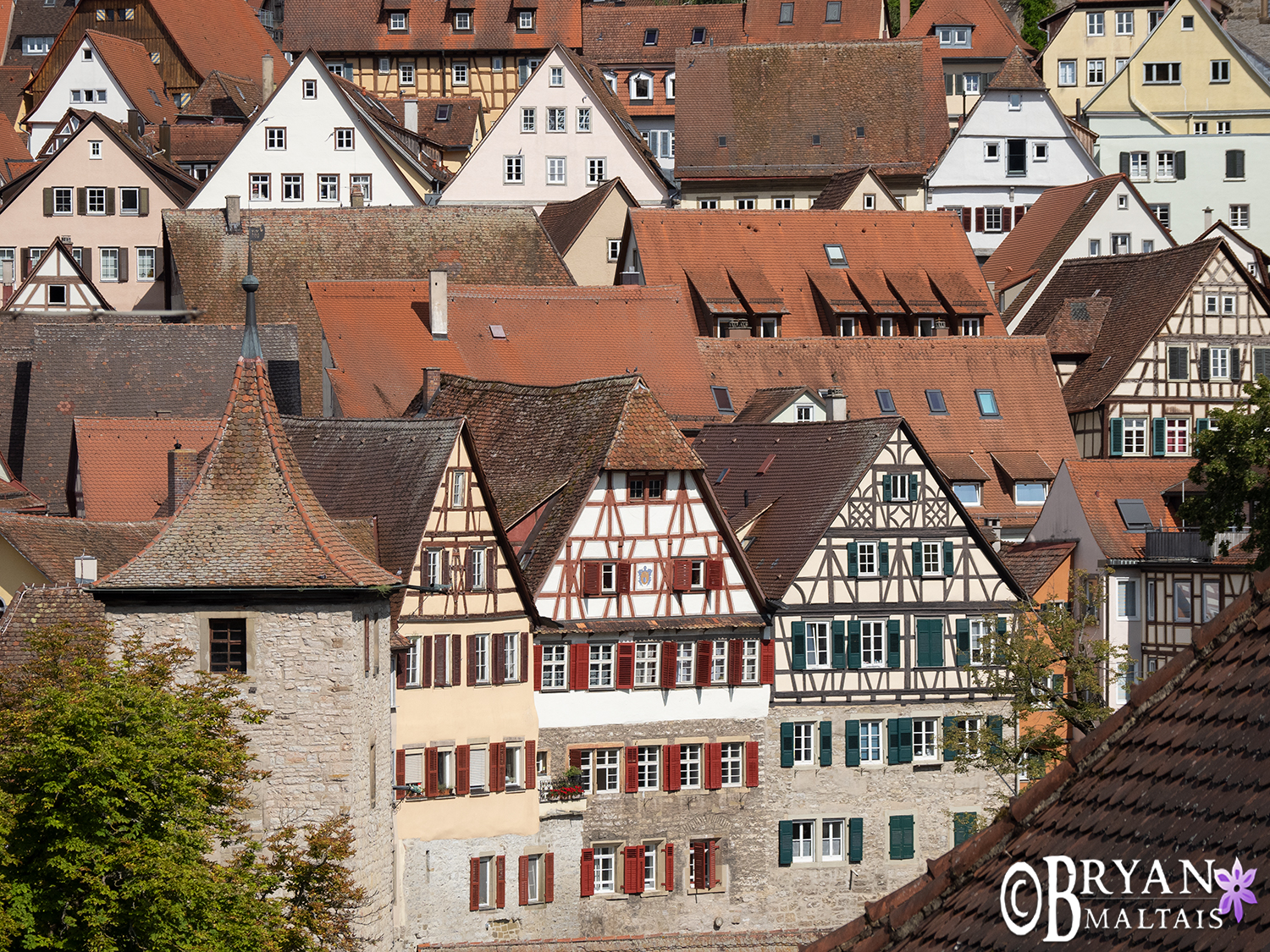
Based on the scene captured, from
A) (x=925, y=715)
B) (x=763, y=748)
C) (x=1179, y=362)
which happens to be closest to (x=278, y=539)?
(x=763, y=748)

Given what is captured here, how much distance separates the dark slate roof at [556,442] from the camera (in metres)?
42.4

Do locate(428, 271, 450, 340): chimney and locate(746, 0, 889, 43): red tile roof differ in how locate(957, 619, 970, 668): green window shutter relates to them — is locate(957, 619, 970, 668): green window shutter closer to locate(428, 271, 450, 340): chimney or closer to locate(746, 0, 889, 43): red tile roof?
locate(428, 271, 450, 340): chimney

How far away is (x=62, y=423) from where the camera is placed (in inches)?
2053

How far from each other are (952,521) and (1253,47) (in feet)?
225

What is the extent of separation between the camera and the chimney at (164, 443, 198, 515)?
41.9m

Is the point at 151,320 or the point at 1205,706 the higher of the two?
the point at 151,320

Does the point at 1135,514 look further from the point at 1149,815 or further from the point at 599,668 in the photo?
the point at 1149,815

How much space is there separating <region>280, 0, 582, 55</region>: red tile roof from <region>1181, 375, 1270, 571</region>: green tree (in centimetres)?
5187

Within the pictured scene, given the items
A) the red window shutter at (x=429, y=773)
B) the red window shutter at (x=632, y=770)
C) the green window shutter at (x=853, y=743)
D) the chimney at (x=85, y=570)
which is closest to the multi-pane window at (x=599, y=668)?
the red window shutter at (x=632, y=770)

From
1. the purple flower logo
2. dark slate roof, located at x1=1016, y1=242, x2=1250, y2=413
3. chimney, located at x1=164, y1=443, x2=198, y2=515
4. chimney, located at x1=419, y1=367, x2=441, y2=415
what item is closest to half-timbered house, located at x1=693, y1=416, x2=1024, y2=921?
chimney, located at x1=419, y1=367, x2=441, y2=415

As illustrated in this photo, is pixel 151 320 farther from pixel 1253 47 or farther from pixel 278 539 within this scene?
pixel 1253 47

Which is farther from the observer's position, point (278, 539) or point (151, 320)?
point (151, 320)

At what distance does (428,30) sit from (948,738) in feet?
183

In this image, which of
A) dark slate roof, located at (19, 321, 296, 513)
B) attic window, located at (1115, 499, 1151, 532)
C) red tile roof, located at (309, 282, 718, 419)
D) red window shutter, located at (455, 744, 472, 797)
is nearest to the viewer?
red window shutter, located at (455, 744, 472, 797)
